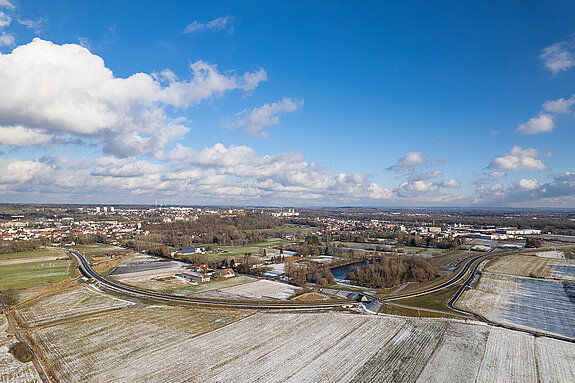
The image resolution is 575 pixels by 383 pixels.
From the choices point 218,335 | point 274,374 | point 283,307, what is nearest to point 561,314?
point 283,307

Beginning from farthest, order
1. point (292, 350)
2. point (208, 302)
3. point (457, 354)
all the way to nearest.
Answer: point (208, 302) → point (292, 350) → point (457, 354)

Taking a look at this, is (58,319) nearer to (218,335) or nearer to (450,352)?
(218,335)

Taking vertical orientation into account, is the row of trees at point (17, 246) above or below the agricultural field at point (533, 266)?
below

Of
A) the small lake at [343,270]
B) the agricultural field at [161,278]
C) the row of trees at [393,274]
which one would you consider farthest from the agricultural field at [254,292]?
the small lake at [343,270]

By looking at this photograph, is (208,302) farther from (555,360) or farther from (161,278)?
(555,360)

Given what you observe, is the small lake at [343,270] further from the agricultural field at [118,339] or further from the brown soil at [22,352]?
the brown soil at [22,352]

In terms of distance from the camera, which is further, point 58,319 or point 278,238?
point 278,238

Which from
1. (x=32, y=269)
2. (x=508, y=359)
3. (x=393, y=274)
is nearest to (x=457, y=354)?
(x=508, y=359)
